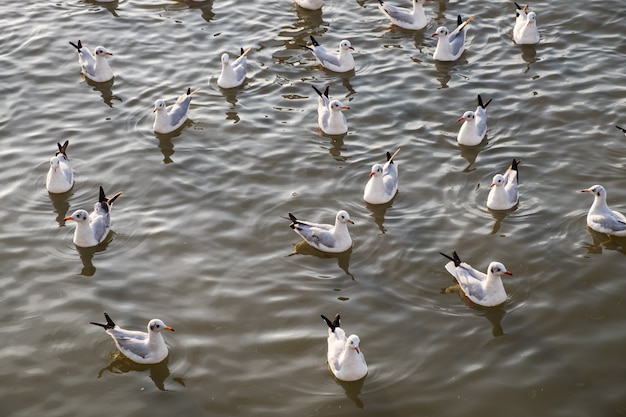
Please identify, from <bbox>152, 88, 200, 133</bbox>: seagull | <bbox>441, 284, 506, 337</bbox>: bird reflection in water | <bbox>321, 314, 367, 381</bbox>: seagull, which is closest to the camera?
<bbox>321, 314, 367, 381</bbox>: seagull

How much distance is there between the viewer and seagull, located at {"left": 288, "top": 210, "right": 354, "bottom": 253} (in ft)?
43.0

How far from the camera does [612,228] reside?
1301cm

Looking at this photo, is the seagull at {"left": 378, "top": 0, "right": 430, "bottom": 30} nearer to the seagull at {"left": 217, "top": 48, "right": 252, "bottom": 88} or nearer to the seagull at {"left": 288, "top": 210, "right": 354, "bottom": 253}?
the seagull at {"left": 217, "top": 48, "right": 252, "bottom": 88}

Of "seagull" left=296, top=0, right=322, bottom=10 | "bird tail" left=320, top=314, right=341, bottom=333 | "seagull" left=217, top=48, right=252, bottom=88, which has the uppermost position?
"seagull" left=296, top=0, right=322, bottom=10

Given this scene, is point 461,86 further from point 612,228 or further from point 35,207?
point 35,207

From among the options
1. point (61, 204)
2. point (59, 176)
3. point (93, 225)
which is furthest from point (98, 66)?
point (93, 225)

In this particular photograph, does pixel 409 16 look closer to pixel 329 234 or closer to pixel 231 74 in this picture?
pixel 231 74

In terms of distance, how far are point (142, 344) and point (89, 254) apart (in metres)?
2.92

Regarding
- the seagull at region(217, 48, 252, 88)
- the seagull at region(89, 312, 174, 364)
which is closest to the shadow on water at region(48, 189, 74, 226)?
the seagull at region(89, 312, 174, 364)

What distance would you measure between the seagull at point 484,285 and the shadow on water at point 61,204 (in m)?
6.89

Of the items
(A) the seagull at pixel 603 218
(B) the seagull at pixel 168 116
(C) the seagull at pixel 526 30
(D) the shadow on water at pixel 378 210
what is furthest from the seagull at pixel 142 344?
(C) the seagull at pixel 526 30

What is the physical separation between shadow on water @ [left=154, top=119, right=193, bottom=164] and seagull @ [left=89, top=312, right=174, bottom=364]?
522 centimetres

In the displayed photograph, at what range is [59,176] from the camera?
14.8 metres

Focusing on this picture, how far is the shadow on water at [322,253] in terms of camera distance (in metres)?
13.1
